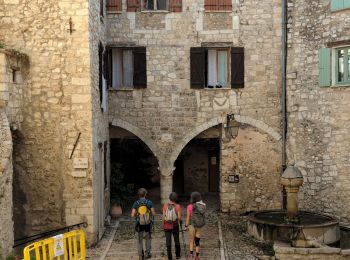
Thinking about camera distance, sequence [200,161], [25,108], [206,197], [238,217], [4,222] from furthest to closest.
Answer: [200,161] < [206,197] < [238,217] < [25,108] < [4,222]

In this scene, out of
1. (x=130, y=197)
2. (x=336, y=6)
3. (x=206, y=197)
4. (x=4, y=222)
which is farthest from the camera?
(x=206, y=197)

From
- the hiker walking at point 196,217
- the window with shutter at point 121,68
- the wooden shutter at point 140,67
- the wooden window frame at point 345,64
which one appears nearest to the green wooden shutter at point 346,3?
the wooden window frame at point 345,64

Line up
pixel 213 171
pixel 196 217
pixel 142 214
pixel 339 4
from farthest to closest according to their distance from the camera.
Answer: pixel 213 171
pixel 339 4
pixel 142 214
pixel 196 217

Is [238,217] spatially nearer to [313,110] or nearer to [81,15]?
[313,110]

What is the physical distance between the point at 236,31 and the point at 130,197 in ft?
22.2

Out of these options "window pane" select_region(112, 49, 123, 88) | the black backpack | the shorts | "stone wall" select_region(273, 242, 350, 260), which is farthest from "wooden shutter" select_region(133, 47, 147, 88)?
"stone wall" select_region(273, 242, 350, 260)

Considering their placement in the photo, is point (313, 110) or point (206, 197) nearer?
point (313, 110)

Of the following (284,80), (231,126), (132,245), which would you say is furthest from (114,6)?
(132,245)

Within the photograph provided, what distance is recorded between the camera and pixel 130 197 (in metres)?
17.2

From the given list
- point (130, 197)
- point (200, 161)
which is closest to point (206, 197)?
point (200, 161)

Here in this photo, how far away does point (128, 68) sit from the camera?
15961mm

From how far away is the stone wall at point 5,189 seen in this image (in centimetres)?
932

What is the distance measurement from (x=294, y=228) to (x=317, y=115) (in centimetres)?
436

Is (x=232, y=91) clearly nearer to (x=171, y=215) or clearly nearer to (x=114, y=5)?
(x=114, y=5)
